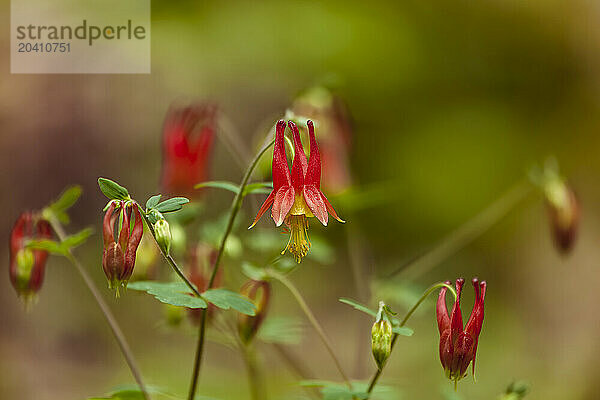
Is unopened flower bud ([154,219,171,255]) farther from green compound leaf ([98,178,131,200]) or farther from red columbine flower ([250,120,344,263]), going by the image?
red columbine flower ([250,120,344,263])

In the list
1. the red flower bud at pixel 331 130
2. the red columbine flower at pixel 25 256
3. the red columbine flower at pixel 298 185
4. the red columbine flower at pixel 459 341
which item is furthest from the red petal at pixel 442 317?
the red flower bud at pixel 331 130

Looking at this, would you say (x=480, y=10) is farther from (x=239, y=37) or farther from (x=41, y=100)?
(x=41, y=100)

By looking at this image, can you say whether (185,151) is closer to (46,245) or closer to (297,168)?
(46,245)

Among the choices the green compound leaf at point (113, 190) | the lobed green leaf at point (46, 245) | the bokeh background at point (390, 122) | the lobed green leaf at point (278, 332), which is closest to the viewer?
the green compound leaf at point (113, 190)

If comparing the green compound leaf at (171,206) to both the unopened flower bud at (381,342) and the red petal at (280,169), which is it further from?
the unopened flower bud at (381,342)

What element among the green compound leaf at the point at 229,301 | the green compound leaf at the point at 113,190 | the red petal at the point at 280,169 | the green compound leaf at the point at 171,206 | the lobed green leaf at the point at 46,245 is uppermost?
the red petal at the point at 280,169

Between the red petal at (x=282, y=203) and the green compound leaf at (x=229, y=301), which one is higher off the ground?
the red petal at (x=282, y=203)

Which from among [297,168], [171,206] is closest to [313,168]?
[297,168]
